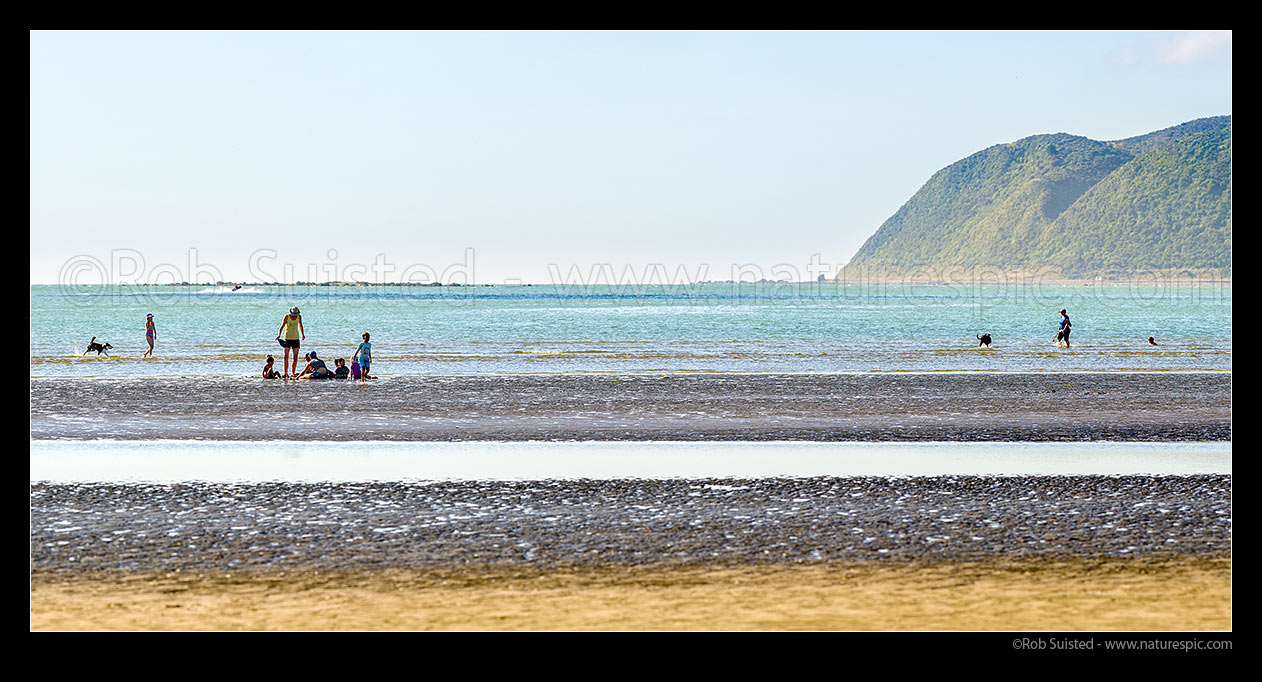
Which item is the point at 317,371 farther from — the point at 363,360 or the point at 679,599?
the point at 679,599

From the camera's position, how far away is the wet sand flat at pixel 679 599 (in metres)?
6.43

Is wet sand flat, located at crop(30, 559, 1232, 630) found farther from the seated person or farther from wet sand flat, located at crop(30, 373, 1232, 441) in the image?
the seated person

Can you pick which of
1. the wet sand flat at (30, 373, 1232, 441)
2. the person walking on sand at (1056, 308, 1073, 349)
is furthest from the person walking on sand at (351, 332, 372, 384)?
the person walking on sand at (1056, 308, 1073, 349)

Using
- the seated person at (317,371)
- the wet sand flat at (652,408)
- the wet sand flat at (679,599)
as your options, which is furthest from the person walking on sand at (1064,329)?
the wet sand flat at (679,599)

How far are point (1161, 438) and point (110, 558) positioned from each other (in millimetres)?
11806

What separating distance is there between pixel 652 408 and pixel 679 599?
37.4 ft

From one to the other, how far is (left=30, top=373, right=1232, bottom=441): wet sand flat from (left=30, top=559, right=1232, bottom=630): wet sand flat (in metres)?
6.94

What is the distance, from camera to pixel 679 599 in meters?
6.88

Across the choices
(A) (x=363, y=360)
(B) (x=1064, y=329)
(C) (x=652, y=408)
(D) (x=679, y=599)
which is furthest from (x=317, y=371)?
(B) (x=1064, y=329)
